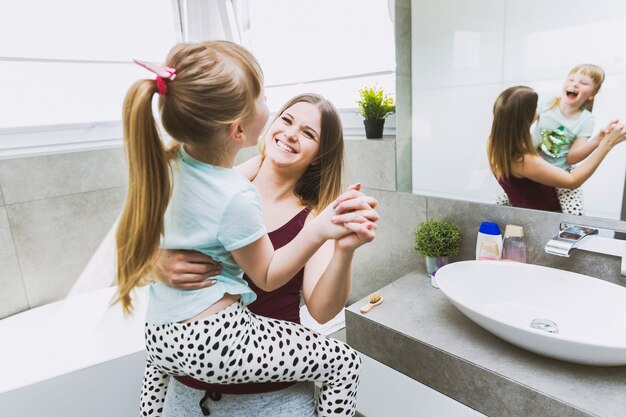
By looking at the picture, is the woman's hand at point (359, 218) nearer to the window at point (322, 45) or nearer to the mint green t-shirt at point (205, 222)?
the mint green t-shirt at point (205, 222)

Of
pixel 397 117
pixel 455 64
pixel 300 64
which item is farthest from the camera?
pixel 300 64

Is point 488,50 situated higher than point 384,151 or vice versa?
point 488,50

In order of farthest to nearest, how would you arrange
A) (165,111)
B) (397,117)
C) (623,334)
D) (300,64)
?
(300,64)
(397,117)
(623,334)
(165,111)

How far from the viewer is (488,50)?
1437mm

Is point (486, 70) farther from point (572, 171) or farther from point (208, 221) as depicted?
point (208, 221)

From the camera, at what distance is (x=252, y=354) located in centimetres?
84

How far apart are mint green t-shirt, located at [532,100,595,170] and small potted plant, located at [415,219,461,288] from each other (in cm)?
39

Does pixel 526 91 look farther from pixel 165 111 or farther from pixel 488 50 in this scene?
pixel 165 111

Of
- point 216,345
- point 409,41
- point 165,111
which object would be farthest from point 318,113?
point 409,41

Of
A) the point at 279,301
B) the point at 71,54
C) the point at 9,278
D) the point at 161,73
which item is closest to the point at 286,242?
the point at 279,301

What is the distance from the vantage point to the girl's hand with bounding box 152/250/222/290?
841 millimetres

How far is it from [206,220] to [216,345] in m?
0.24

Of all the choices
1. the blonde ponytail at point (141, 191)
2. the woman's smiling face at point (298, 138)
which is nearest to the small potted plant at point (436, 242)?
the woman's smiling face at point (298, 138)

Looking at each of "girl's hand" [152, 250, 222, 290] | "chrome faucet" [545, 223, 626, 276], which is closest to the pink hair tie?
"girl's hand" [152, 250, 222, 290]
